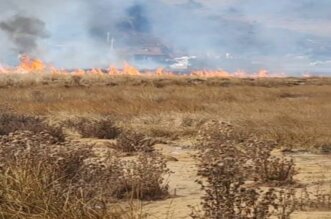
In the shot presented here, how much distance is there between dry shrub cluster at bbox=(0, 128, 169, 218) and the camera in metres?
6.32

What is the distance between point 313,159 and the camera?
14.8m

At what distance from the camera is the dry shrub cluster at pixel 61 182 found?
20.7ft

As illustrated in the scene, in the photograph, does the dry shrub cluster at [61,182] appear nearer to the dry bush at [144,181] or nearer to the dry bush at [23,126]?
the dry bush at [144,181]

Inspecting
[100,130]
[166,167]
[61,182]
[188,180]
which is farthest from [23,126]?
[61,182]

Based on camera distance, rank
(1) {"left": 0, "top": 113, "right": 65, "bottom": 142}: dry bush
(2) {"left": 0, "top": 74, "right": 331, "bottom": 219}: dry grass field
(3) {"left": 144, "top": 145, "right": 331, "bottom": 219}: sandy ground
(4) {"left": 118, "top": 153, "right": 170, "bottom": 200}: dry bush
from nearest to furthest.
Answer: (2) {"left": 0, "top": 74, "right": 331, "bottom": 219}: dry grass field → (3) {"left": 144, "top": 145, "right": 331, "bottom": 219}: sandy ground → (4) {"left": 118, "top": 153, "right": 170, "bottom": 200}: dry bush → (1) {"left": 0, "top": 113, "right": 65, "bottom": 142}: dry bush

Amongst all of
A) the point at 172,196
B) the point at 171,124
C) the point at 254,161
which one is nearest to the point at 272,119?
the point at 171,124

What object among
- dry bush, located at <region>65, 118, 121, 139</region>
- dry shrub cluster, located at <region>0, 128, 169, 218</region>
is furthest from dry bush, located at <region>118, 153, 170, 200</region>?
dry bush, located at <region>65, 118, 121, 139</region>

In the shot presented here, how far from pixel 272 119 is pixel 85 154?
1207 centimetres

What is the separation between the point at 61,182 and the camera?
7727 millimetres

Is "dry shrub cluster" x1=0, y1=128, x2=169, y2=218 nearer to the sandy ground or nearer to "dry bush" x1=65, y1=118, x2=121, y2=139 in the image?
the sandy ground

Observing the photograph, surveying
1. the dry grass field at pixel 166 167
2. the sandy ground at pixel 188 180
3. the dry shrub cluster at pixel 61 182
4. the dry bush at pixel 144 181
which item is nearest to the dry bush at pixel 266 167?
the dry grass field at pixel 166 167

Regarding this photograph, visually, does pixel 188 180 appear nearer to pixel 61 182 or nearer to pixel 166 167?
pixel 166 167

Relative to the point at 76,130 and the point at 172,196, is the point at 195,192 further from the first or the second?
the point at 76,130

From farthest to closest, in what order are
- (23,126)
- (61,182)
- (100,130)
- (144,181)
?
(100,130)
(23,126)
(144,181)
(61,182)
